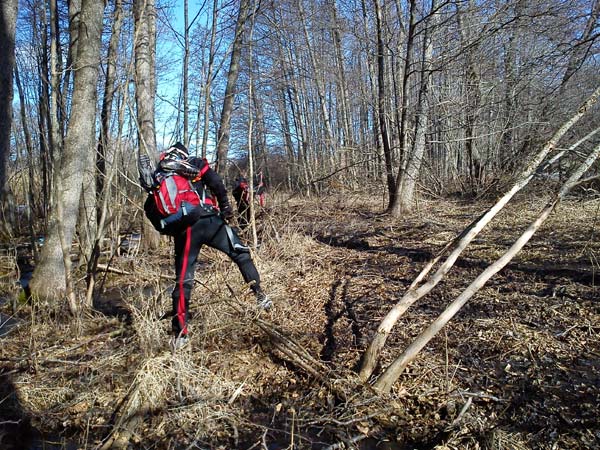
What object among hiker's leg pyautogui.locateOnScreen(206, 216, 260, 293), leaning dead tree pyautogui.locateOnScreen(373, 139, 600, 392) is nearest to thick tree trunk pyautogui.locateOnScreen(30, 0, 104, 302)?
hiker's leg pyautogui.locateOnScreen(206, 216, 260, 293)

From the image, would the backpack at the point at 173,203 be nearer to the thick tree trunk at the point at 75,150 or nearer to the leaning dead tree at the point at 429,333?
the leaning dead tree at the point at 429,333

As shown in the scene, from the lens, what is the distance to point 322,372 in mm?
3252

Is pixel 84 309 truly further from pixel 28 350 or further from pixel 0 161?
pixel 0 161

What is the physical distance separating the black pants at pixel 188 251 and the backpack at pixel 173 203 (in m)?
0.11

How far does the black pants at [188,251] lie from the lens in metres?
3.71

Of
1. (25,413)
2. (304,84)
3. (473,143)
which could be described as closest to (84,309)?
(25,413)

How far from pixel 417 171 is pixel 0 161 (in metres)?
8.17

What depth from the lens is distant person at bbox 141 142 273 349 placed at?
362 cm

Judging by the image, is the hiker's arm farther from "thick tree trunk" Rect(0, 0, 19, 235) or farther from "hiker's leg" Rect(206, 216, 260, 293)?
"thick tree trunk" Rect(0, 0, 19, 235)

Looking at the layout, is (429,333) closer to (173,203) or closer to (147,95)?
(173,203)

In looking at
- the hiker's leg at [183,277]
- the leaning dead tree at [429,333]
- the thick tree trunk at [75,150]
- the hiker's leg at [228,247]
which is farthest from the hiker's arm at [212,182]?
the thick tree trunk at [75,150]

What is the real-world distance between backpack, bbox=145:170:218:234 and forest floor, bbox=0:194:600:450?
2.82 feet

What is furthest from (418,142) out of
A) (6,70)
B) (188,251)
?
(6,70)

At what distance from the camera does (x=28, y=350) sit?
3.95 meters
